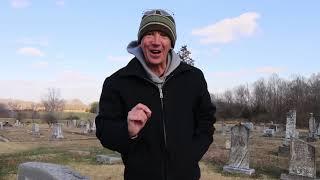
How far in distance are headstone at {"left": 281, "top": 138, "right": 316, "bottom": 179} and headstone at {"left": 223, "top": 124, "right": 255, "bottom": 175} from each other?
4.17 feet

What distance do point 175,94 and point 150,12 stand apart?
51 cm

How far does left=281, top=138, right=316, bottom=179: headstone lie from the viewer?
43.0 feet

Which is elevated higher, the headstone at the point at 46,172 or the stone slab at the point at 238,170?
the headstone at the point at 46,172

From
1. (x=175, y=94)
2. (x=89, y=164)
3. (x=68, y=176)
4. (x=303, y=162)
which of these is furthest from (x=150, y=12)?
(x=89, y=164)

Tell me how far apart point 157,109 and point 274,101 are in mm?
87810

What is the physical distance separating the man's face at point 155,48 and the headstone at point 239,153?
471 inches

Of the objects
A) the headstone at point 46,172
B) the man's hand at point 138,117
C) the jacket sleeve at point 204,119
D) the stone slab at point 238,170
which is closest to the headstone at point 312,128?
the stone slab at point 238,170

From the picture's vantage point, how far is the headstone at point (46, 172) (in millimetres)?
4688

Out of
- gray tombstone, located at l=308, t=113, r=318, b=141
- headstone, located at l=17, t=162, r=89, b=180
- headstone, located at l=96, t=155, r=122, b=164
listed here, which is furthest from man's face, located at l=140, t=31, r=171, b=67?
gray tombstone, located at l=308, t=113, r=318, b=141

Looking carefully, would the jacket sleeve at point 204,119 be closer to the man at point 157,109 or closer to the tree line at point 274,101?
the man at point 157,109

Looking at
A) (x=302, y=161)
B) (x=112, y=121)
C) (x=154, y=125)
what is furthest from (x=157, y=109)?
(x=302, y=161)

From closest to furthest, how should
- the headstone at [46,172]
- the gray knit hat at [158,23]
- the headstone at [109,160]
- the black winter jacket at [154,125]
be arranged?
the black winter jacket at [154,125]
the gray knit hat at [158,23]
the headstone at [46,172]
the headstone at [109,160]

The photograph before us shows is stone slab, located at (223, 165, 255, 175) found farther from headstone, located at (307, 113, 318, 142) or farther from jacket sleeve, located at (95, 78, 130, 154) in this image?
headstone, located at (307, 113, 318, 142)

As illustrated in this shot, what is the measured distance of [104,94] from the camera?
2453 millimetres
